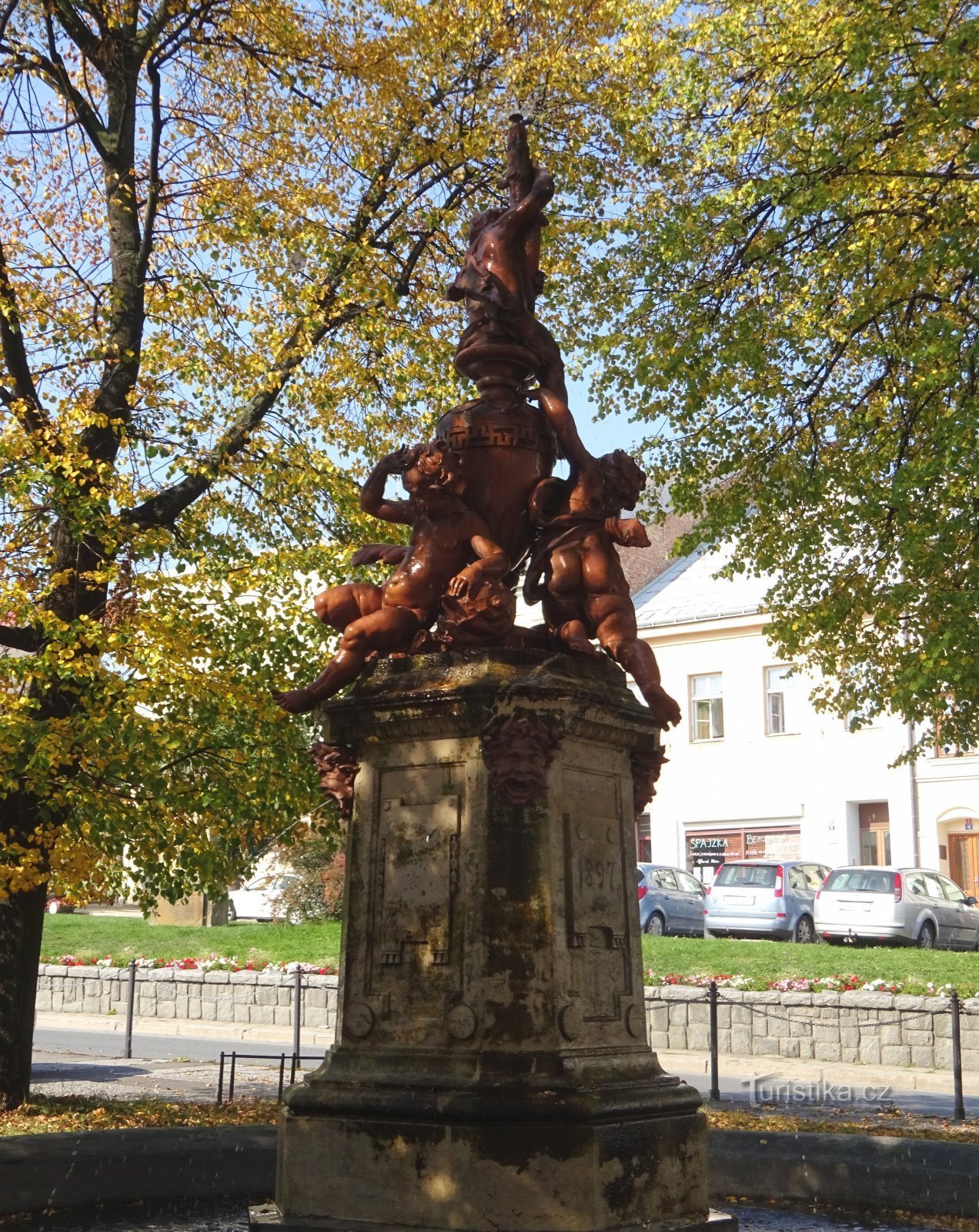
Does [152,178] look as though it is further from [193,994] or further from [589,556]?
[193,994]

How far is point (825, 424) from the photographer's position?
51.5 feet

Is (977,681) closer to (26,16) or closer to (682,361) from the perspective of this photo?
(682,361)

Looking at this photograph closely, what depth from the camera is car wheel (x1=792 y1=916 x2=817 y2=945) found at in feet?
84.7

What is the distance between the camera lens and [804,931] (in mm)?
26094

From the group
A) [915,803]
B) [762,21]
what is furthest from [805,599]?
[915,803]

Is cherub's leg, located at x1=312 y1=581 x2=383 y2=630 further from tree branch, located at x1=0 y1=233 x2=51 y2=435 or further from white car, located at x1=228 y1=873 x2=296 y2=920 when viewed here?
white car, located at x1=228 y1=873 x2=296 y2=920

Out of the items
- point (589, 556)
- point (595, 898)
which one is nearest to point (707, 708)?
point (589, 556)

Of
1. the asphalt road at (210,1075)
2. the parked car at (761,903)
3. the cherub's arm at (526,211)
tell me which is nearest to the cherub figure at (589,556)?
the cherub's arm at (526,211)

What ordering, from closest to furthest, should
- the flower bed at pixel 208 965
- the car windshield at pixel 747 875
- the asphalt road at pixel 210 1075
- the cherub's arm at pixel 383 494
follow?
the cherub's arm at pixel 383 494
the asphalt road at pixel 210 1075
the flower bed at pixel 208 965
the car windshield at pixel 747 875

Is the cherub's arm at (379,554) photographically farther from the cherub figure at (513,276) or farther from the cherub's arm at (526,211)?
the cherub's arm at (526,211)

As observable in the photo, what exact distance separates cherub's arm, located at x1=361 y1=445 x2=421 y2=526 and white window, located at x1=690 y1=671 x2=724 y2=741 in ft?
111

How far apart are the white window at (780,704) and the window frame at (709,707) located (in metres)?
1.41

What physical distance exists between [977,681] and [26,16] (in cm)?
1083

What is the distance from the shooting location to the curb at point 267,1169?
6871 mm
